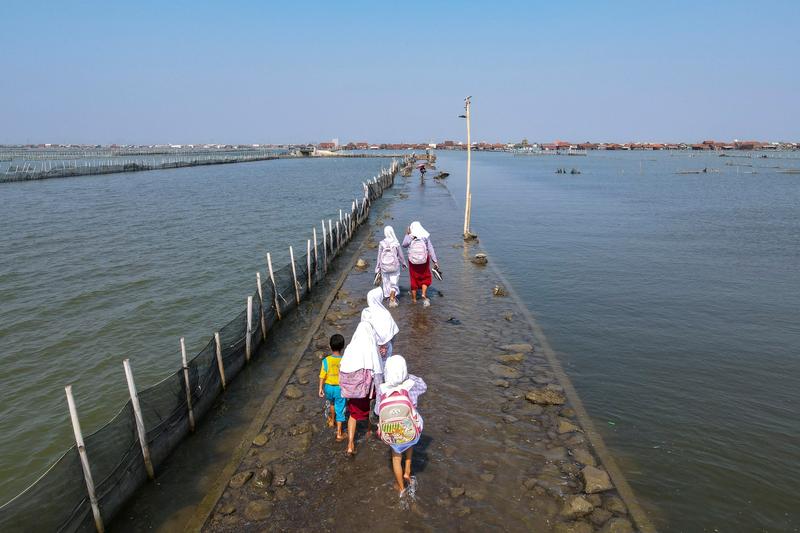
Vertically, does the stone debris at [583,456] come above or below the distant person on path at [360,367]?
below

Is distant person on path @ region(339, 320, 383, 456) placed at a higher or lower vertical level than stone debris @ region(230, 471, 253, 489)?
higher

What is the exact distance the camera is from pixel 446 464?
5785mm

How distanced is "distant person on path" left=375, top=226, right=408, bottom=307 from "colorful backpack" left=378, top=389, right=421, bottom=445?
5672 millimetres

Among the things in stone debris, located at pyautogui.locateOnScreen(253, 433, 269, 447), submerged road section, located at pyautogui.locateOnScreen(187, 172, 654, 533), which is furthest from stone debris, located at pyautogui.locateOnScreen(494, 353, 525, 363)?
stone debris, located at pyautogui.locateOnScreen(253, 433, 269, 447)

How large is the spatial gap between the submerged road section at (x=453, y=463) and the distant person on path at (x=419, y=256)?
2142 millimetres

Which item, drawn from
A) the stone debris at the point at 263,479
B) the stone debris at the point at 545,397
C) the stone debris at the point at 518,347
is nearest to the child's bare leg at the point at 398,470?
the stone debris at the point at 263,479

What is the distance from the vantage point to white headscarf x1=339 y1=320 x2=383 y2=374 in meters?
5.46

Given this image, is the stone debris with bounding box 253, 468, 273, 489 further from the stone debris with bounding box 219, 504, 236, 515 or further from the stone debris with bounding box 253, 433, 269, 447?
the stone debris with bounding box 253, 433, 269, 447

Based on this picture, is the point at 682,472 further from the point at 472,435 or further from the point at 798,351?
the point at 798,351

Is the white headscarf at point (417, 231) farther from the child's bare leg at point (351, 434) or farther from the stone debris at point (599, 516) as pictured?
the stone debris at point (599, 516)

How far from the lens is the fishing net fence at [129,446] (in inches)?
169

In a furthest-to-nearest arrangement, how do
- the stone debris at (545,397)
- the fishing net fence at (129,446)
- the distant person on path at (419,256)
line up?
the distant person on path at (419,256)
the stone debris at (545,397)
the fishing net fence at (129,446)

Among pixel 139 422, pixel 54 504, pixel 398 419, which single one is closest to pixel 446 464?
pixel 398 419

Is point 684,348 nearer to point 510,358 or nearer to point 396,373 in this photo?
point 510,358
